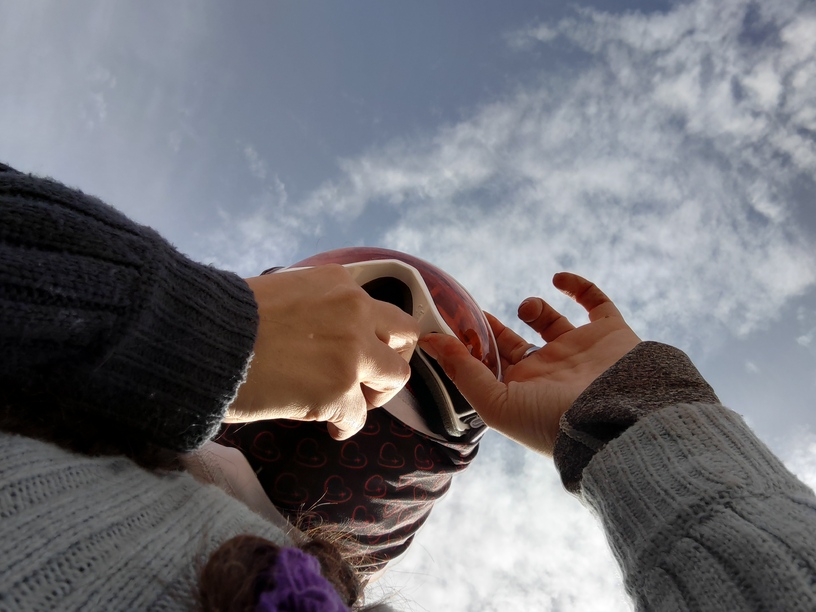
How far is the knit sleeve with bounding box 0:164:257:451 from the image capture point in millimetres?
448

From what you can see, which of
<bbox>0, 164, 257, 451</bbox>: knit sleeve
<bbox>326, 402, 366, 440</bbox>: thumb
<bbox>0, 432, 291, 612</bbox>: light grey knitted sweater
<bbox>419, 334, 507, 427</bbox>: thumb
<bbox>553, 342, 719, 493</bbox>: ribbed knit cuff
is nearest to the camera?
<bbox>0, 432, 291, 612</bbox>: light grey knitted sweater

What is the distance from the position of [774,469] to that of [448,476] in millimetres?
693

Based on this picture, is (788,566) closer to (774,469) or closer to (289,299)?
(774,469)

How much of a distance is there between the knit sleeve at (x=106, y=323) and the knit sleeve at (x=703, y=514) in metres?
0.43

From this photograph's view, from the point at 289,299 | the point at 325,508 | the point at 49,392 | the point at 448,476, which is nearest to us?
the point at 49,392

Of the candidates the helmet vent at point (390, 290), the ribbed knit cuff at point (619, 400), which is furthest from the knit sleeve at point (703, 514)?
the helmet vent at point (390, 290)

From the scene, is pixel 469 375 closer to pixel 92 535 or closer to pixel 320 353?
pixel 320 353

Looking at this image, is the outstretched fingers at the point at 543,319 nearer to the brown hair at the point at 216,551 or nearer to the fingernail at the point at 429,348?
the fingernail at the point at 429,348

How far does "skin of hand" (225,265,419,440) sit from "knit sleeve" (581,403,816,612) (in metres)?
0.32

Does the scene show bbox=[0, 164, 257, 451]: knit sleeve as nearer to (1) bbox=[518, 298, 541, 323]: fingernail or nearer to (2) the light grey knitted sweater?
(2) the light grey knitted sweater

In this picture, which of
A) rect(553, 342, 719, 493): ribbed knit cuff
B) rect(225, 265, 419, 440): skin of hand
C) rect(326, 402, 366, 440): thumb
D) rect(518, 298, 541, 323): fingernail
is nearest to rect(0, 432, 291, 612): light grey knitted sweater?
rect(225, 265, 419, 440): skin of hand

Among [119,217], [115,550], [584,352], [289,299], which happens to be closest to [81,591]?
[115,550]

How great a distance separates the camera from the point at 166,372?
20.9 inches

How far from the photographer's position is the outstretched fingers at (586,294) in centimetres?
105
